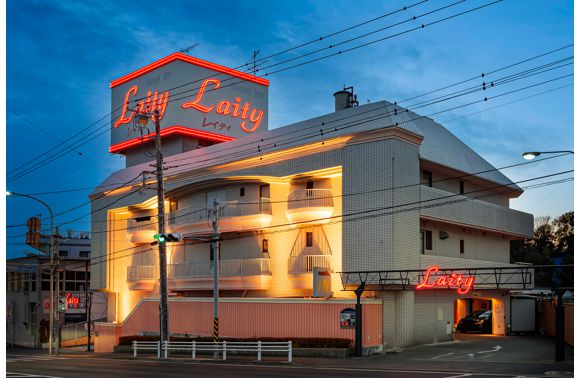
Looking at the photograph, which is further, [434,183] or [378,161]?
[434,183]

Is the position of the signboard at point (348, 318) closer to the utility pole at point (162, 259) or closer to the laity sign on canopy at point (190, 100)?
the utility pole at point (162, 259)

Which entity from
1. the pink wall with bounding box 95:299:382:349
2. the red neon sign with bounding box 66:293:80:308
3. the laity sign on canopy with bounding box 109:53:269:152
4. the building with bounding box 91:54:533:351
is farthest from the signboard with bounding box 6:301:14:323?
the pink wall with bounding box 95:299:382:349

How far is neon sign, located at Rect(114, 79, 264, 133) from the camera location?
53.6 metres

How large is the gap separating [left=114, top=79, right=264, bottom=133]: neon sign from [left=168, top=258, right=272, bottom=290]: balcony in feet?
43.0

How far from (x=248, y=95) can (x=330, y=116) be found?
63.5 feet

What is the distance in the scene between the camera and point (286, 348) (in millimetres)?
32844

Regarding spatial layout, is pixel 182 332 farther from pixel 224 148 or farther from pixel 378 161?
pixel 378 161

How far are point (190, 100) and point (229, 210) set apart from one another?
13219mm

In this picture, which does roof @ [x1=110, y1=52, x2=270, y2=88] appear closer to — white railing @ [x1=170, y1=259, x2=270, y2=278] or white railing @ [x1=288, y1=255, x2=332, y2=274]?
white railing @ [x1=170, y1=259, x2=270, y2=278]

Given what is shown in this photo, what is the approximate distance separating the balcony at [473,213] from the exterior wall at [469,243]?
3.67 ft

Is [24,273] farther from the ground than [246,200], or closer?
closer

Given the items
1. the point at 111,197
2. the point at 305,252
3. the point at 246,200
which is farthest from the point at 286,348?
the point at 111,197

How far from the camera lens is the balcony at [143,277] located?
50125mm

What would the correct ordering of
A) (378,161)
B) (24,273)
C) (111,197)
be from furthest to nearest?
(24,273) < (111,197) < (378,161)
